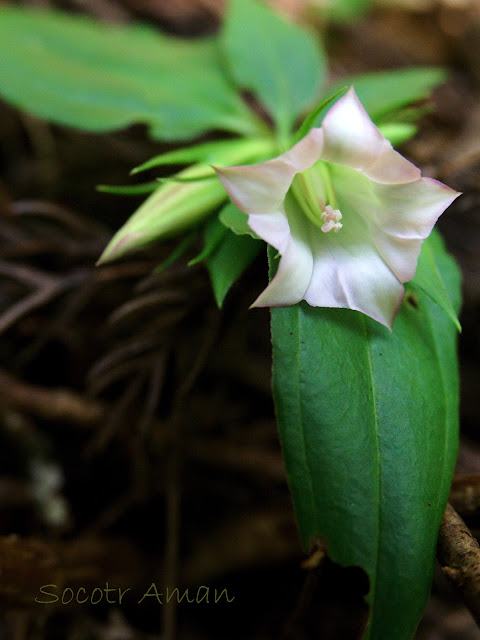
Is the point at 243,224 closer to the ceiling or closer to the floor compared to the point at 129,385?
closer to the ceiling

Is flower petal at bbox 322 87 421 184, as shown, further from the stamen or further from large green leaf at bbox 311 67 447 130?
large green leaf at bbox 311 67 447 130

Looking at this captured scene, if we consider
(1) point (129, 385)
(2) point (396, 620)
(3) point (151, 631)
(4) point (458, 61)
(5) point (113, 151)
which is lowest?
(3) point (151, 631)

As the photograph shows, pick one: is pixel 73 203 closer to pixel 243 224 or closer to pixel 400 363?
pixel 243 224

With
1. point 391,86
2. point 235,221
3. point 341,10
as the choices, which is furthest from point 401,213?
point 341,10

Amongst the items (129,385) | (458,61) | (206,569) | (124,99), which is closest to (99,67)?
(124,99)

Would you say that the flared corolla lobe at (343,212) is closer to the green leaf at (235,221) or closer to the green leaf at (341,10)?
the green leaf at (235,221)

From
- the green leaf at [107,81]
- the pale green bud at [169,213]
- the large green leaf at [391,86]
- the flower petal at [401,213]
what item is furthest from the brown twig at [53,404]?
the large green leaf at [391,86]

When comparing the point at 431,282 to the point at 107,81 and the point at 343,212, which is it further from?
the point at 107,81
